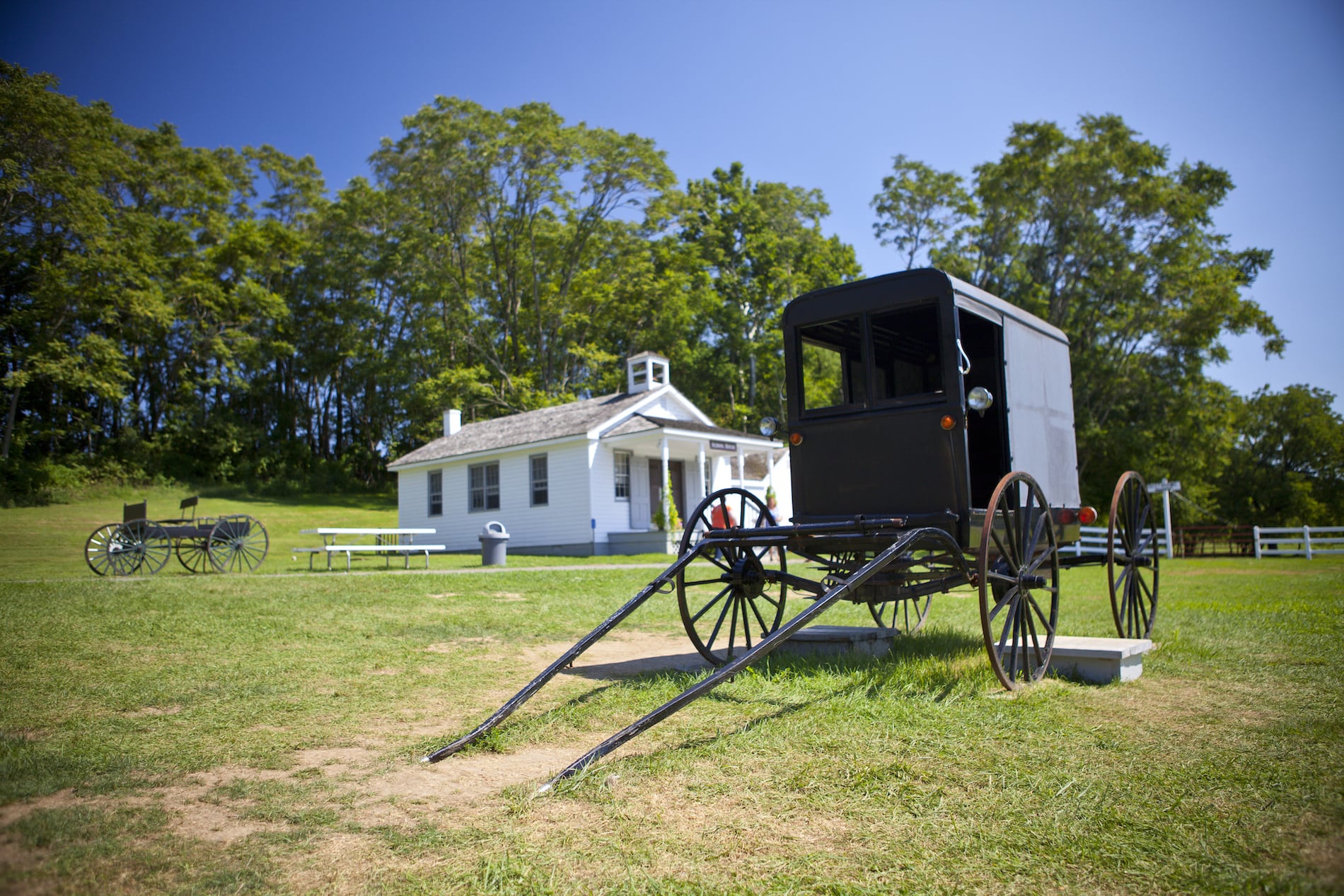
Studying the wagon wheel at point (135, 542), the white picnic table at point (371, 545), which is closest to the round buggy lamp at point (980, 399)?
the white picnic table at point (371, 545)

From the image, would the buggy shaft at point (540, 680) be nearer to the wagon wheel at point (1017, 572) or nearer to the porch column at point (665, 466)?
the wagon wheel at point (1017, 572)

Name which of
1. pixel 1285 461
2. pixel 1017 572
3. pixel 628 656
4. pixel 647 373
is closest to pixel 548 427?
pixel 647 373

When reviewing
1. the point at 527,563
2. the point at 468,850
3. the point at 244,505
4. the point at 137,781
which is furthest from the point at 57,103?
the point at 468,850

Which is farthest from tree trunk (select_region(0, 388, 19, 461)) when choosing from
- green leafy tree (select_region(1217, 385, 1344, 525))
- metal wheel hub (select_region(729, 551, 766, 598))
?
green leafy tree (select_region(1217, 385, 1344, 525))

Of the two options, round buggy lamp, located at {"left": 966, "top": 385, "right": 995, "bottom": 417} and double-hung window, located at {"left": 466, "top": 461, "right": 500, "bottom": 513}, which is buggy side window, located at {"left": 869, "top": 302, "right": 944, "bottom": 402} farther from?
double-hung window, located at {"left": 466, "top": 461, "right": 500, "bottom": 513}

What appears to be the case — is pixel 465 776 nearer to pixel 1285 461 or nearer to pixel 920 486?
pixel 920 486

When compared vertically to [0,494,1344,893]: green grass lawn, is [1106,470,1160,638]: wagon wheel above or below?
above

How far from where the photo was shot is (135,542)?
46.6 feet

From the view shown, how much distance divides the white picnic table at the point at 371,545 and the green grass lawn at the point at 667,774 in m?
7.62

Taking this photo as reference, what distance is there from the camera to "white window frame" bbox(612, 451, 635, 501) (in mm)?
23328

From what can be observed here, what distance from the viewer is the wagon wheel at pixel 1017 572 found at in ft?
17.9

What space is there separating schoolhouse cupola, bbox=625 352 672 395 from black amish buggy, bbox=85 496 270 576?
12.2 m

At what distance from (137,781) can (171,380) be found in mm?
40315

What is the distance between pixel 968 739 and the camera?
439 cm
